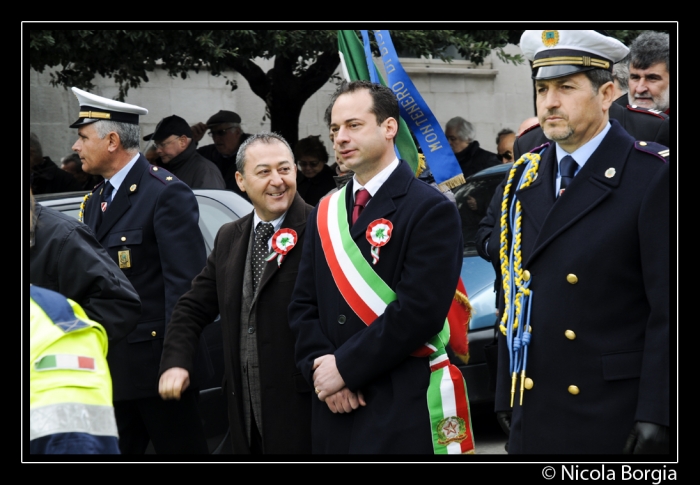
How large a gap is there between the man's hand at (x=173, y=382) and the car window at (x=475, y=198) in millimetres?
3610

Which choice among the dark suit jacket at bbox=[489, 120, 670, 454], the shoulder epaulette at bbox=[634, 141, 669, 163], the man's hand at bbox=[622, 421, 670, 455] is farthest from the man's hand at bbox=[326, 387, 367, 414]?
the shoulder epaulette at bbox=[634, 141, 669, 163]

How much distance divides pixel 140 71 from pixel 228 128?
100 centimetres

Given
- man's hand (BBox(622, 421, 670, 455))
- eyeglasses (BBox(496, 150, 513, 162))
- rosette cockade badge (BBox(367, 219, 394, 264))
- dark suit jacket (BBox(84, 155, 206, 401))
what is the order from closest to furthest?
1. man's hand (BBox(622, 421, 670, 455))
2. rosette cockade badge (BBox(367, 219, 394, 264))
3. dark suit jacket (BBox(84, 155, 206, 401))
4. eyeglasses (BBox(496, 150, 513, 162))

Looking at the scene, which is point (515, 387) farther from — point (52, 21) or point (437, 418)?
point (52, 21)

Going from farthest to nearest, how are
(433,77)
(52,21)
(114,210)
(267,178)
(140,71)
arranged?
(433,77) < (140,71) < (114,210) < (267,178) < (52,21)

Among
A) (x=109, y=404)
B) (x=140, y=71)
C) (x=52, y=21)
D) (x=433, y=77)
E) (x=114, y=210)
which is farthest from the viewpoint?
(x=433, y=77)

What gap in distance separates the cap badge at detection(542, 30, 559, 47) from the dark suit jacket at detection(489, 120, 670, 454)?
14.4 inches

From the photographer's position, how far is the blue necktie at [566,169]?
11.7ft

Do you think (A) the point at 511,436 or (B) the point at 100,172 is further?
(B) the point at 100,172

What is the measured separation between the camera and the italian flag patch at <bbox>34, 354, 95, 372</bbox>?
273cm

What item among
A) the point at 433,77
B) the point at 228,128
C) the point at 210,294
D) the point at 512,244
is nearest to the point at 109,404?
the point at 512,244

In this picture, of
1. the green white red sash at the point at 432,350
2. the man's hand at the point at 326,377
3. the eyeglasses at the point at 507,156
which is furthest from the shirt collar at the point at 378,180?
the eyeglasses at the point at 507,156

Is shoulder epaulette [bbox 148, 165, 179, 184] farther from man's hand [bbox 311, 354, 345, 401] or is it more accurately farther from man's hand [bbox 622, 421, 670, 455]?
man's hand [bbox 622, 421, 670, 455]

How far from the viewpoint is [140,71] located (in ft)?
32.5
